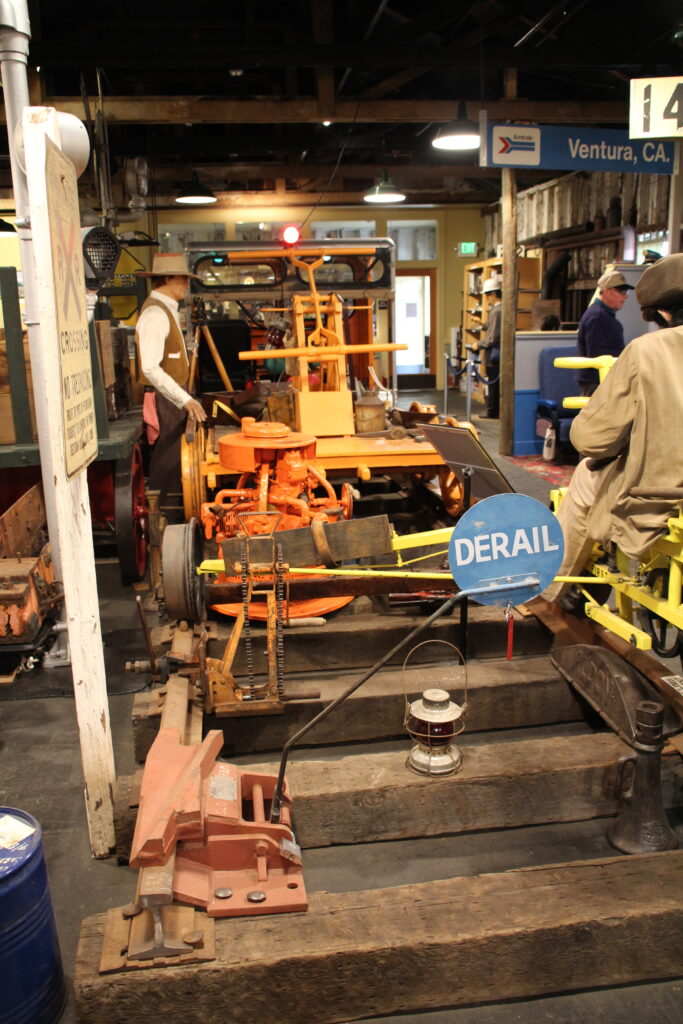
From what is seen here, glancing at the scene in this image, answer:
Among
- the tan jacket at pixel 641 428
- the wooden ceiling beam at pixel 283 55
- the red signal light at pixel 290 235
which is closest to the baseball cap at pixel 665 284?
the tan jacket at pixel 641 428

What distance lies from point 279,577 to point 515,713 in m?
1.19

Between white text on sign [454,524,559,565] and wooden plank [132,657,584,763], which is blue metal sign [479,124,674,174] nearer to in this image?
wooden plank [132,657,584,763]

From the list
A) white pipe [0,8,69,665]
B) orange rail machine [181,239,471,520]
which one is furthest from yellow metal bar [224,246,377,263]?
white pipe [0,8,69,665]

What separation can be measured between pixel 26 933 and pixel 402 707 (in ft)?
5.90

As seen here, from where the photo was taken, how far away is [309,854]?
2949 millimetres

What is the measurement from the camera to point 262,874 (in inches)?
95.3

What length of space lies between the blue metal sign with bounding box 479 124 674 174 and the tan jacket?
545 centimetres

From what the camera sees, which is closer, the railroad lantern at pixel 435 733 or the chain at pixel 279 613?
the railroad lantern at pixel 435 733

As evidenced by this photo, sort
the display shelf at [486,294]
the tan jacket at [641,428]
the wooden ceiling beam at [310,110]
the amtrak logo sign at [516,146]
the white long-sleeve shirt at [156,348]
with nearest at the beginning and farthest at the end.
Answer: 1. the tan jacket at [641,428]
2. the white long-sleeve shirt at [156,348]
3. the amtrak logo sign at [516,146]
4. the wooden ceiling beam at [310,110]
5. the display shelf at [486,294]

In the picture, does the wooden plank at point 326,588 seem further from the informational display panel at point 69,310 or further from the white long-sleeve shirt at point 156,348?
the white long-sleeve shirt at point 156,348

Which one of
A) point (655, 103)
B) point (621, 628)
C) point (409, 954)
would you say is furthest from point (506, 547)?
point (655, 103)

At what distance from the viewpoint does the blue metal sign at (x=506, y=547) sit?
2.40 m

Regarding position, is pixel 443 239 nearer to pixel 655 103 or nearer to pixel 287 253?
pixel 287 253

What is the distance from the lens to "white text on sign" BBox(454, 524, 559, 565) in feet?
7.84
